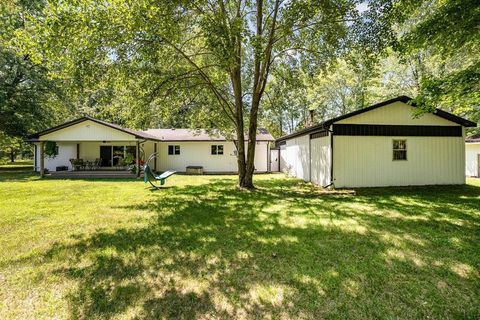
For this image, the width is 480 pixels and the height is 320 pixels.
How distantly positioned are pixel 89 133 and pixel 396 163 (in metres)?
16.7

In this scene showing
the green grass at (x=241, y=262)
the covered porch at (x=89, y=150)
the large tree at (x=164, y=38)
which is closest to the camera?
the green grass at (x=241, y=262)

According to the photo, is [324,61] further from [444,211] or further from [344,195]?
[444,211]

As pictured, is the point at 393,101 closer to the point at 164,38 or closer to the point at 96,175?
the point at 164,38

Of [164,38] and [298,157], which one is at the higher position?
[164,38]

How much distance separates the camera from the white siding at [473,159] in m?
15.8

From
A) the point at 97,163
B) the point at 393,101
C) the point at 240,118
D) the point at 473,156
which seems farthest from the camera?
the point at 97,163

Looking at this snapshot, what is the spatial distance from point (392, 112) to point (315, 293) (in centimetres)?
1054

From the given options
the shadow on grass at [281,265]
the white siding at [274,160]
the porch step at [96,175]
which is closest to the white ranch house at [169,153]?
the white siding at [274,160]

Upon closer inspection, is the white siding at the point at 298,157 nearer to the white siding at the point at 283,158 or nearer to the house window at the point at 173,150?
the white siding at the point at 283,158

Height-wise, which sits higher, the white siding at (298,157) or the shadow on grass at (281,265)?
the white siding at (298,157)

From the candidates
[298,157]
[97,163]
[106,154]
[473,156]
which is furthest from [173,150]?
[473,156]

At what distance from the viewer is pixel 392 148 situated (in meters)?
11.3

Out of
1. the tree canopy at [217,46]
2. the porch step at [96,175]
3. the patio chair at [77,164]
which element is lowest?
the porch step at [96,175]

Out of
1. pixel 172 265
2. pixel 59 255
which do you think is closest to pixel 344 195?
pixel 172 265
